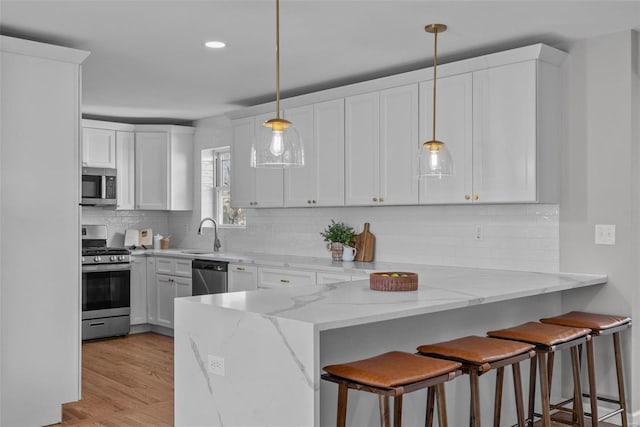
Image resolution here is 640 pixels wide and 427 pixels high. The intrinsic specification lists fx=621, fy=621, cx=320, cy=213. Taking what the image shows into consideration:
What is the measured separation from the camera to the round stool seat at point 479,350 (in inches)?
105

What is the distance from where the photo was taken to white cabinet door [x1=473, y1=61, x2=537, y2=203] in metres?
3.96

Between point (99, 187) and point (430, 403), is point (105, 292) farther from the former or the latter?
point (430, 403)

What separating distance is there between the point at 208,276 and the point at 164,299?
946 millimetres

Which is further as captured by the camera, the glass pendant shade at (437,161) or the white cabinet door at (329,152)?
the white cabinet door at (329,152)

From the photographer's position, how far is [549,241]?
4.20 meters

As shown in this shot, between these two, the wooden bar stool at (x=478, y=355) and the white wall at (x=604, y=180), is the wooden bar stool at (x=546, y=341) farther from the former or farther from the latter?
the white wall at (x=604, y=180)

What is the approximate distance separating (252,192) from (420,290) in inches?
126

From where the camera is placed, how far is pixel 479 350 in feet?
9.04

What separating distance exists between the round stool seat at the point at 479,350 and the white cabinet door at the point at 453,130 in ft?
5.07

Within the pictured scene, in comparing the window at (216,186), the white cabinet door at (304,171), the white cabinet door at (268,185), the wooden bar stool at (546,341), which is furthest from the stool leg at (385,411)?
the window at (216,186)

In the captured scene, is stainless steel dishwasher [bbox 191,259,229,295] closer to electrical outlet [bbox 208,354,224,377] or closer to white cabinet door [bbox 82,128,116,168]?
white cabinet door [bbox 82,128,116,168]

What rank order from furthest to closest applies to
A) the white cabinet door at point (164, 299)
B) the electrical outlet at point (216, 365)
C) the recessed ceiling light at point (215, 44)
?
the white cabinet door at point (164, 299) → the recessed ceiling light at point (215, 44) → the electrical outlet at point (216, 365)

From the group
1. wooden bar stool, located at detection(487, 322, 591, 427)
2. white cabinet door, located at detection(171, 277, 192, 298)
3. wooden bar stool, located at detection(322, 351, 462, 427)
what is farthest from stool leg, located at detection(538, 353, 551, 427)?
white cabinet door, located at detection(171, 277, 192, 298)

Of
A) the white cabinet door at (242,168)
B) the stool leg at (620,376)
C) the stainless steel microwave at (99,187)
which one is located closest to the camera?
the stool leg at (620,376)
